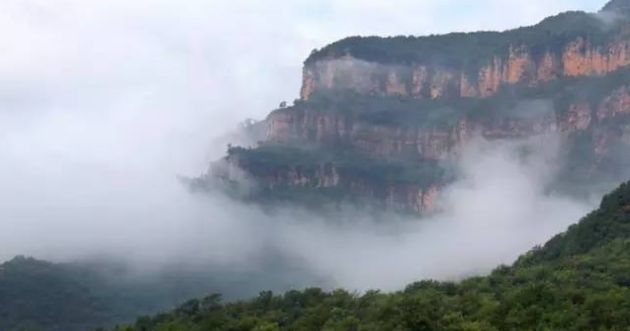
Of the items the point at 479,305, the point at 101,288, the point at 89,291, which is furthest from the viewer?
the point at 101,288

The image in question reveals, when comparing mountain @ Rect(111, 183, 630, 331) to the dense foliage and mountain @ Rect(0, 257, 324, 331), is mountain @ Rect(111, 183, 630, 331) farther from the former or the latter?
mountain @ Rect(0, 257, 324, 331)

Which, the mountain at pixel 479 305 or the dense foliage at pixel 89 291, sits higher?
the mountain at pixel 479 305

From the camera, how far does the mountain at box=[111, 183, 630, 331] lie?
6775cm

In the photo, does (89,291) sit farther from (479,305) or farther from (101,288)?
(479,305)

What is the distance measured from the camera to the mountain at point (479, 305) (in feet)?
222

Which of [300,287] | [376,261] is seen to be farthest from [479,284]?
[376,261]

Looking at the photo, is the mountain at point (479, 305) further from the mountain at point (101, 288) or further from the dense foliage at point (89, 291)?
the mountain at point (101, 288)

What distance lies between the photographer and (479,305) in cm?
7469

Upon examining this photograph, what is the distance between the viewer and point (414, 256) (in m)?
178

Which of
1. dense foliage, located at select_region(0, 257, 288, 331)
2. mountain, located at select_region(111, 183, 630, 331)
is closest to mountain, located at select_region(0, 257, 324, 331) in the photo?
dense foliage, located at select_region(0, 257, 288, 331)

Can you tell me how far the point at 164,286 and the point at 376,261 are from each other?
4024cm

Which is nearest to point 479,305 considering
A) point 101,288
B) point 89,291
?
point 89,291

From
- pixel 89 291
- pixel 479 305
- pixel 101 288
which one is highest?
pixel 479 305

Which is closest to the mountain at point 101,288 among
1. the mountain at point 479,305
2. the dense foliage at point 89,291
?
the dense foliage at point 89,291
